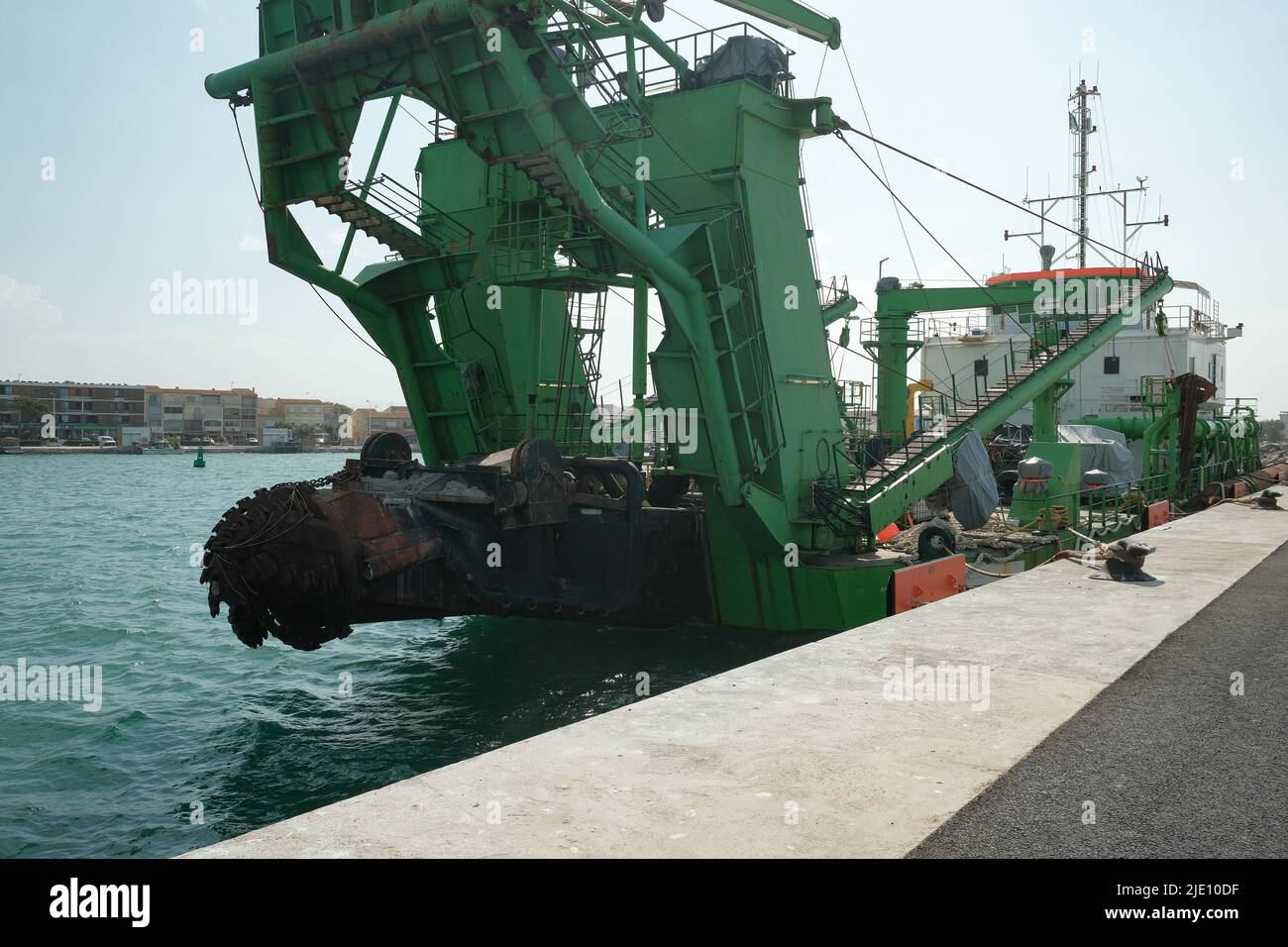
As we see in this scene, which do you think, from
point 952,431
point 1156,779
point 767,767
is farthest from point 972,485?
point 767,767

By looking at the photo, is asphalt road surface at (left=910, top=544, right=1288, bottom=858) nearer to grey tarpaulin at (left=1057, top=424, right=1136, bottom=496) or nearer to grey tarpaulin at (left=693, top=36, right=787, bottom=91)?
grey tarpaulin at (left=693, top=36, right=787, bottom=91)

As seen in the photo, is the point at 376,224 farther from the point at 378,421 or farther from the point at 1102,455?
the point at 378,421

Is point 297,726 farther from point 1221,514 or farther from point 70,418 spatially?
point 70,418

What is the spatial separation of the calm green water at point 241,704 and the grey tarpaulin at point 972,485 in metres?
4.33

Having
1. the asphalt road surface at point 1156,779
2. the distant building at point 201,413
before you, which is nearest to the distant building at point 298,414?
the distant building at point 201,413

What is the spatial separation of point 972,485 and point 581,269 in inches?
299

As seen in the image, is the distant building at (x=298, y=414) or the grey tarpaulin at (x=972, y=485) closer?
the grey tarpaulin at (x=972, y=485)

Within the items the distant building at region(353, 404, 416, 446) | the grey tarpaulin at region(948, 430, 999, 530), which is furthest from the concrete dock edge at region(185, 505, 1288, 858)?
the distant building at region(353, 404, 416, 446)

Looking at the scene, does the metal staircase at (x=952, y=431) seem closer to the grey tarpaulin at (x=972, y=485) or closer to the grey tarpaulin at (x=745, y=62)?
the grey tarpaulin at (x=972, y=485)

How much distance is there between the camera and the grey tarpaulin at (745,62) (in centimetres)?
1266

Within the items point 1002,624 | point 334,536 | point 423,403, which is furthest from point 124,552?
point 1002,624

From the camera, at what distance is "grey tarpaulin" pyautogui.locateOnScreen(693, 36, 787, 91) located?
12664mm
